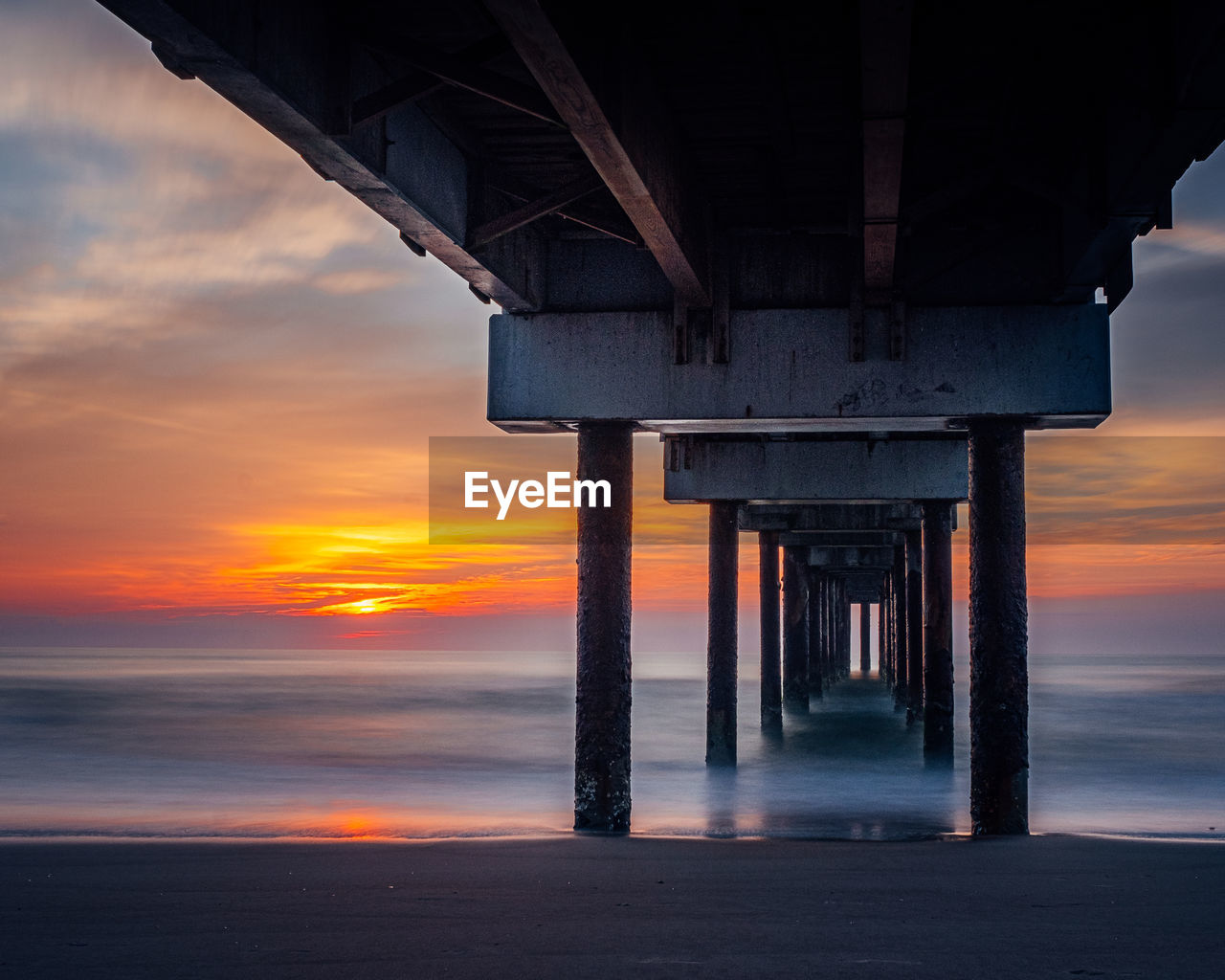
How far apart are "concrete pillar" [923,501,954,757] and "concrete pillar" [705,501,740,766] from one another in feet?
8.85

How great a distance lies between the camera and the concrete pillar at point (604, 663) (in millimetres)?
7973

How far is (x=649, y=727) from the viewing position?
26375 mm

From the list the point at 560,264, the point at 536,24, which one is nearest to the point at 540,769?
the point at 560,264

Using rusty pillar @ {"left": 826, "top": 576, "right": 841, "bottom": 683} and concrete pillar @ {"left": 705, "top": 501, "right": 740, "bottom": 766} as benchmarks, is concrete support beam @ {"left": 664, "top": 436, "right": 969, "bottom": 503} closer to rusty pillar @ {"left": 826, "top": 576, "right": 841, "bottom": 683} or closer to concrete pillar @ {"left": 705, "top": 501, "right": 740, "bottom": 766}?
concrete pillar @ {"left": 705, "top": 501, "right": 740, "bottom": 766}

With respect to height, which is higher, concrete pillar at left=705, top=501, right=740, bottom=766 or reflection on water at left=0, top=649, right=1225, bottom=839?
concrete pillar at left=705, top=501, right=740, bottom=766

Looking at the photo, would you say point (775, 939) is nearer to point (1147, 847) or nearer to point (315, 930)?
point (315, 930)

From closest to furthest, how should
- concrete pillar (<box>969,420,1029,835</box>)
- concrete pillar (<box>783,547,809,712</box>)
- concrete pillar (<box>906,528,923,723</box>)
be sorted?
concrete pillar (<box>969,420,1029,835</box>) → concrete pillar (<box>906,528,923,723</box>) → concrete pillar (<box>783,547,809,712</box>)

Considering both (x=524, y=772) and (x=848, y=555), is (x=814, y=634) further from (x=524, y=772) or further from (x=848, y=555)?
(x=524, y=772)

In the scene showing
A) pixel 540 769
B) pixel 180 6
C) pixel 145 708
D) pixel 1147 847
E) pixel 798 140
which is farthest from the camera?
pixel 145 708

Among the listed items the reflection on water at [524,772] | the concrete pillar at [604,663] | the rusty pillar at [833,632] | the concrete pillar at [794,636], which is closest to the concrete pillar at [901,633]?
the reflection on water at [524,772]

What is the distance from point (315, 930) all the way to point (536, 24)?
3435mm

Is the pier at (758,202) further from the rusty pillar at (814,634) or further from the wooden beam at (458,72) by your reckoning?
the rusty pillar at (814,634)

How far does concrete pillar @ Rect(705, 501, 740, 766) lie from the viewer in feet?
51.8

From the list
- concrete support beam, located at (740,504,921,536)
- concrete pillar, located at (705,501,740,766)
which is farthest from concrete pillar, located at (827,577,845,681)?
concrete pillar, located at (705,501,740,766)
